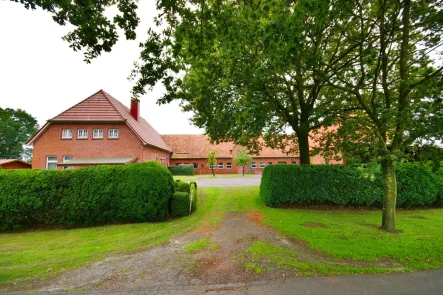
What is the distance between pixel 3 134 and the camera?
51.6 metres

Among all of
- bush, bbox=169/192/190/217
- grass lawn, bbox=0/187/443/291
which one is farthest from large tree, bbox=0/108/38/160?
bush, bbox=169/192/190/217

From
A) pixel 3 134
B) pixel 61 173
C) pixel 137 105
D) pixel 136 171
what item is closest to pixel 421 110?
pixel 136 171

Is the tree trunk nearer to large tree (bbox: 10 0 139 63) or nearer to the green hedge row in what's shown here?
the green hedge row

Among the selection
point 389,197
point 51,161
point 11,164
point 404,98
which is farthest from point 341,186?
point 11,164

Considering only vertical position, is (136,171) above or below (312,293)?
above

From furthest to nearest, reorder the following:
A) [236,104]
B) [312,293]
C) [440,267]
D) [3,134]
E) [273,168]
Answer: [3,134]
[273,168]
[236,104]
[440,267]
[312,293]

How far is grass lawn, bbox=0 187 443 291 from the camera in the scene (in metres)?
4.70

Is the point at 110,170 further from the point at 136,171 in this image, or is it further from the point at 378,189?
the point at 378,189

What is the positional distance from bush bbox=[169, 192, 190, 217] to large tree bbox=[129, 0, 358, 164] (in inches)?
141

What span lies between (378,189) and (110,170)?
1219 centimetres

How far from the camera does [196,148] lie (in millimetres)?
39781

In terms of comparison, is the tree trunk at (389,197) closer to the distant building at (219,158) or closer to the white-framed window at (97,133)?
the white-framed window at (97,133)

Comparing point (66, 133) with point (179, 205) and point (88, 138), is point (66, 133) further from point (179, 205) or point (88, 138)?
point (179, 205)

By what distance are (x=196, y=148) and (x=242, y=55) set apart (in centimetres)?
3342
